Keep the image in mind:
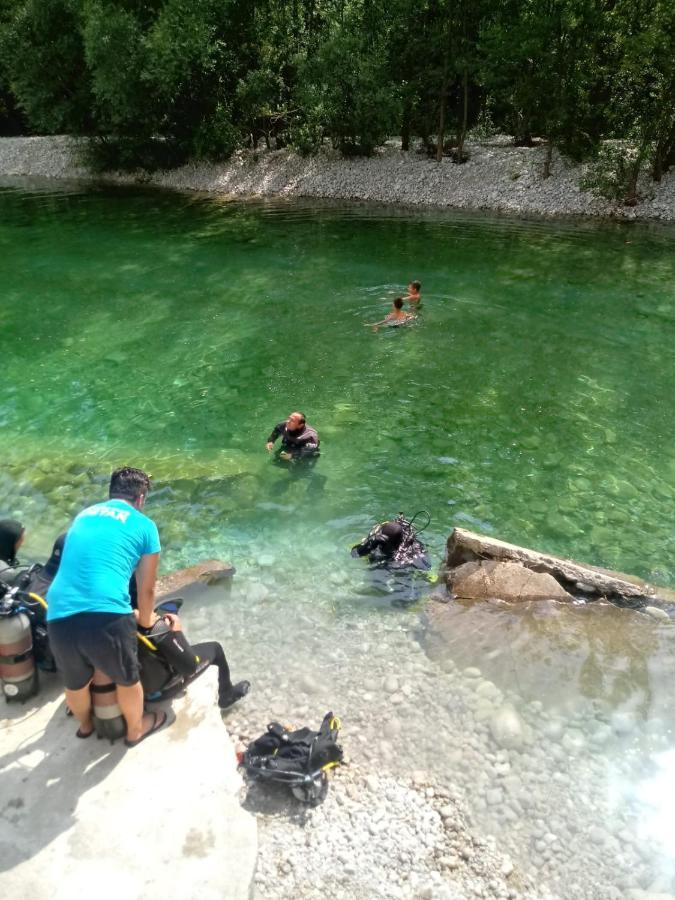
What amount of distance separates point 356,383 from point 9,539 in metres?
9.17

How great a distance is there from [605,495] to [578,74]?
26.5 metres

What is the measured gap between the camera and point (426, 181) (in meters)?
34.6

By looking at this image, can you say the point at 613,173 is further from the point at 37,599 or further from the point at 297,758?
the point at 37,599

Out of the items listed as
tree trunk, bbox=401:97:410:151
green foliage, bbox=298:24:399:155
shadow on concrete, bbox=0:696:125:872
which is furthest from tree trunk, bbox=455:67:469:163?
shadow on concrete, bbox=0:696:125:872

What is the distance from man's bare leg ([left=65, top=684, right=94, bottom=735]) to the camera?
5.18m

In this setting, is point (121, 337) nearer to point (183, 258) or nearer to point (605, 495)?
point (183, 258)

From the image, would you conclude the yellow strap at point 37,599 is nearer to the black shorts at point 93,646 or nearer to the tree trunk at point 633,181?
the black shorts at point 93,646

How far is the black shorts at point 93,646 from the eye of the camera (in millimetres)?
4863

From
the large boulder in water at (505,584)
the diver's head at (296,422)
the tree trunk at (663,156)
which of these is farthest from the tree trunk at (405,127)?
the large boulder in water at (505,584)

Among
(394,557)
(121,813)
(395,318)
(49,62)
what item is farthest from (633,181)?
(49,62)

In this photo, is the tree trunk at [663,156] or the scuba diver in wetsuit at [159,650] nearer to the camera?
the scuba diver in wetsuit at [159,650]

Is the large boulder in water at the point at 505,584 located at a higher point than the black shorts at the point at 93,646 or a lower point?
lower

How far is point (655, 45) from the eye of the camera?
2483 cm

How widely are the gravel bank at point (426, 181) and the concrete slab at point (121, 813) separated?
29.8m
